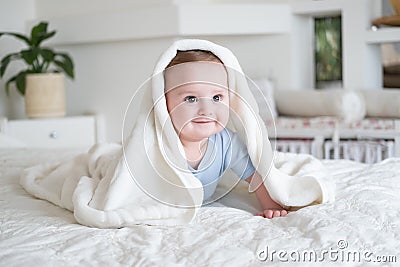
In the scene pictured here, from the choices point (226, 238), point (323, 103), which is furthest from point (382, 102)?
point (226, 238)

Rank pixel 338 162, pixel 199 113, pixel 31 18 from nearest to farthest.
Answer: pixel 199 113, pixel 338 162, pixel 31 18

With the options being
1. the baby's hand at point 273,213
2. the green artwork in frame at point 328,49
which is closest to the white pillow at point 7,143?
the baby's hand at point 273,213

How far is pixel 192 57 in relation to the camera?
1346 mm

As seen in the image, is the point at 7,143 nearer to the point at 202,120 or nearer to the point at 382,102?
the point at 202,120

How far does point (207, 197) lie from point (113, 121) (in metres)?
2.20

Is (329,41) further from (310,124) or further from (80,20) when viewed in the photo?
(80,20)

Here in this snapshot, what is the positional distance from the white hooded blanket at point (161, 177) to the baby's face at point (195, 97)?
0.8 inches

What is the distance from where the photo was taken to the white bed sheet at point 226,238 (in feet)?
3.39

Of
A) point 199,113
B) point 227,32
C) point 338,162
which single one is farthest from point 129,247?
point 227,32

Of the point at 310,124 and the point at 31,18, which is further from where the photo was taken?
the point at 31,18

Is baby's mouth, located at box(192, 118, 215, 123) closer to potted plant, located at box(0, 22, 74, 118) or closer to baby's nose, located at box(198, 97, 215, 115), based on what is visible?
baby's nose, located at box(198, 97, 215, 115)

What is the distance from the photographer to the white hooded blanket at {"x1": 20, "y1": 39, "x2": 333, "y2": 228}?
1.28 m

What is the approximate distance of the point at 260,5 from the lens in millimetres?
3262

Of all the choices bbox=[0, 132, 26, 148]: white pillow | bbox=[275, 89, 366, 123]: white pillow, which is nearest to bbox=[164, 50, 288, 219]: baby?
bbox=[0, 132, 26, 148]: white pillow
